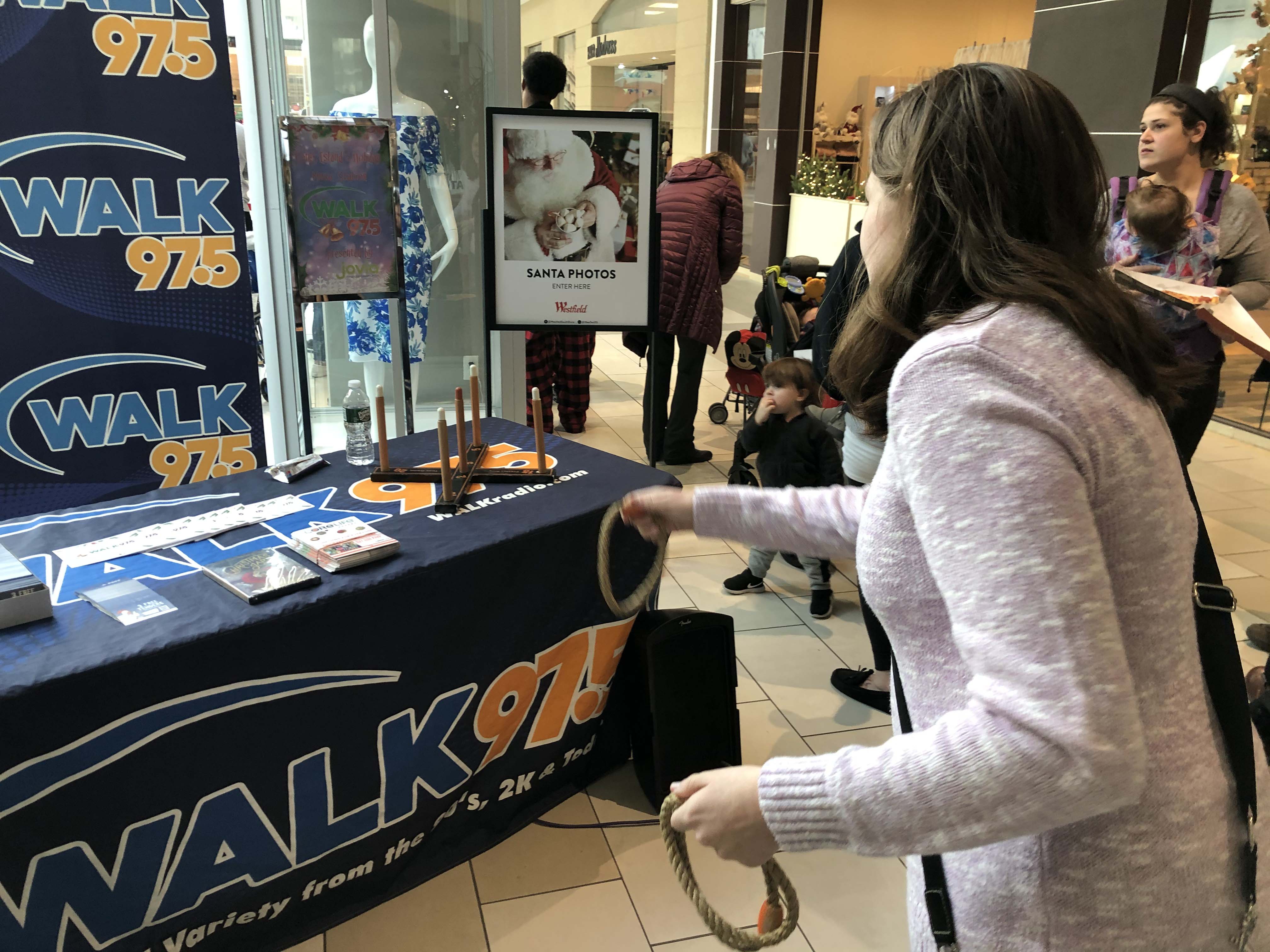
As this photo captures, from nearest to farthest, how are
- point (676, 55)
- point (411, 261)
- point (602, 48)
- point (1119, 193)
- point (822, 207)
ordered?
point (1119, 193)
point (411, 261)
point (822, 207)
point (676, 55)
point (602, 48)

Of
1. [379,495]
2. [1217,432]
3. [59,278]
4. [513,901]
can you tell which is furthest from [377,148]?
[1217,432]

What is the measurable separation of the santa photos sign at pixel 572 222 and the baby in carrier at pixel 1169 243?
1693mm

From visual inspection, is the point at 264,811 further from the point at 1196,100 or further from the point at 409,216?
the point at 1196,100

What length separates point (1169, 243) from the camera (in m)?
3.34

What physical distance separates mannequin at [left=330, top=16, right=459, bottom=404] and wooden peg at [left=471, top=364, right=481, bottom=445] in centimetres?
131

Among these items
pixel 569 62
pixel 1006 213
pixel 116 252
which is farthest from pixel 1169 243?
pixel 569 62

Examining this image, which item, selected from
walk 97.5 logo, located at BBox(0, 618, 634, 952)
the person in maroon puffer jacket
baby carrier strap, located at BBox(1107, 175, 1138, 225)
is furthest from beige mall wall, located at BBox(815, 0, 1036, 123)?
walk 97.5 logo, located at BBox(0, 618, 634, 952)

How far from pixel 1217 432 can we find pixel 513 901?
232 inches

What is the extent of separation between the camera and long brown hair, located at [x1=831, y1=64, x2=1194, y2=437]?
0.81 meters

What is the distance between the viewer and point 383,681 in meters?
1.91

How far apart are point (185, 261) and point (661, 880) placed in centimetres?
253

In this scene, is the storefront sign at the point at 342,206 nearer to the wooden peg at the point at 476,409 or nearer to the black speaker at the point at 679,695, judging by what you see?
the wooden peg at the point at 476,409

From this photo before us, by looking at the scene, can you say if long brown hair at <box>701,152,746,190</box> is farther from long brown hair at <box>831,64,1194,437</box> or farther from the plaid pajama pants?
Answer: long brown hair at <box>831,64,1194,437</box>

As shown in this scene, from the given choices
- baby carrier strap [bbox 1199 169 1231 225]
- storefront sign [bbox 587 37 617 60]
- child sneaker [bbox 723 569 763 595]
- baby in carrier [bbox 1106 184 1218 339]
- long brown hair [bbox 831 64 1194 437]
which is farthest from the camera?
storefront sign [bbox 587 37 617 60]
